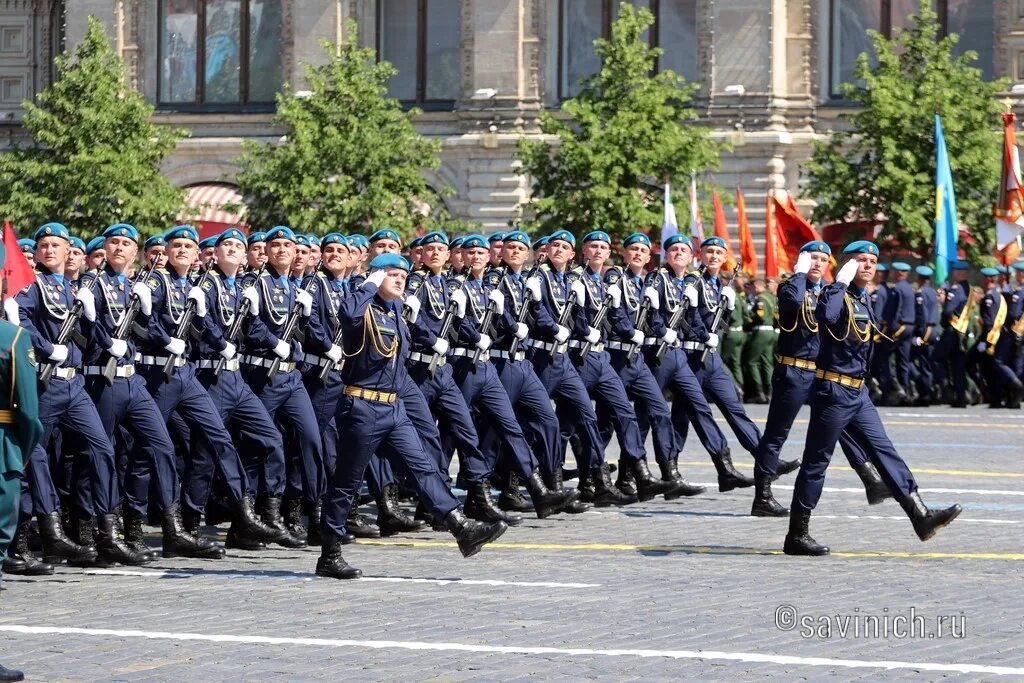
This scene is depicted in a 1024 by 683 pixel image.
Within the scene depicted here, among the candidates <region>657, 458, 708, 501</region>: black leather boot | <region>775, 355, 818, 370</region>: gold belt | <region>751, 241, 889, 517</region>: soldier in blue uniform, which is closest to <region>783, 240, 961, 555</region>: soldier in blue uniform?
<region>751, 241, 889, 517</region>: soldier in blue uniform

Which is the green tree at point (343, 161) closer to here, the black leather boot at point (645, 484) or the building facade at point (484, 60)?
the building facade at point (484, 60)

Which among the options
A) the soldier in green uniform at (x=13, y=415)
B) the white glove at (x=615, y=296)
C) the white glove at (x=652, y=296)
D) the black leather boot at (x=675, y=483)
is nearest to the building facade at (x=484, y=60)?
the white glove at (x=652, y=296)

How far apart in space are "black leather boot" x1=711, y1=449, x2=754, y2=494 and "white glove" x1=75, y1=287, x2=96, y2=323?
5.18m

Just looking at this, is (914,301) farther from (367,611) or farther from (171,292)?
(367,611)

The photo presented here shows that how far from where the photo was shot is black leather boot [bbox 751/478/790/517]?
48.6 feet

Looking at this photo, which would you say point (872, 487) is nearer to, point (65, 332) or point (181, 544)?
point (181, 544)

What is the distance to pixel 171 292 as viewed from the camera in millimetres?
13195

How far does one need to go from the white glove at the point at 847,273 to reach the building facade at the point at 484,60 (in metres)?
23.8

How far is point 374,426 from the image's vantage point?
1196 cm

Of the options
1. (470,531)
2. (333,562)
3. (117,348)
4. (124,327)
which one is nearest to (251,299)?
(124,327)

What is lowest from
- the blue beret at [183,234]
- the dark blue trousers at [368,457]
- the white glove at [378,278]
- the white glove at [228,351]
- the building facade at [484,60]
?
the dark blue trousers at [368,457]

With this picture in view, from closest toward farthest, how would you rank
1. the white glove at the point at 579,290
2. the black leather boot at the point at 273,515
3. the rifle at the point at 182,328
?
the rifle at the point at 182,328 < the black leather boot at the point at 273,515 < the white glove at the point at 579,290

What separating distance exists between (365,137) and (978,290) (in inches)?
428

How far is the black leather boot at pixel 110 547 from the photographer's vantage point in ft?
41.4
